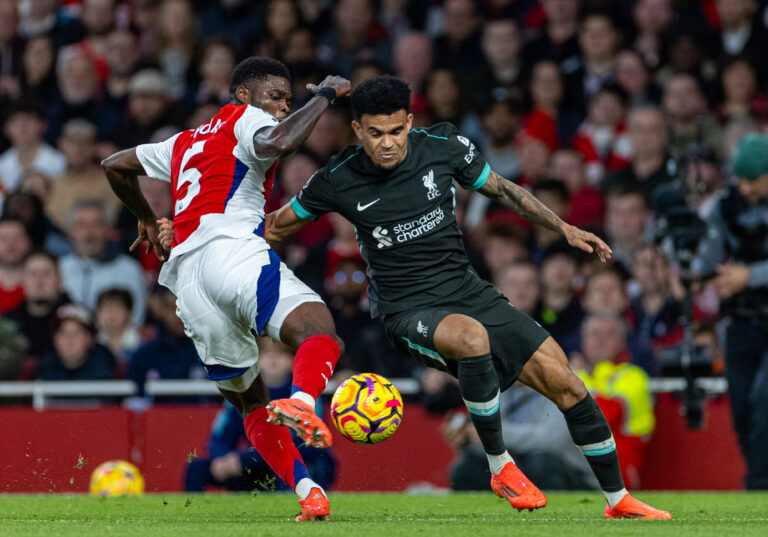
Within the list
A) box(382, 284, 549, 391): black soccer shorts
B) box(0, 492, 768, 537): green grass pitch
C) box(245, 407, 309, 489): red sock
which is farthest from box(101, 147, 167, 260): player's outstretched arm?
box(0, 492, 768, 537): green grass pitch

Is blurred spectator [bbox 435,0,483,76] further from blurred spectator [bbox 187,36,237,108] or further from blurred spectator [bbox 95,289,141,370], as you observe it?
blurred spectator [bbox 95,289,141,370]

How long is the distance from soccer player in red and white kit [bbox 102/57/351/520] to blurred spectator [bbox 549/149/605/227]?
514 centimetres

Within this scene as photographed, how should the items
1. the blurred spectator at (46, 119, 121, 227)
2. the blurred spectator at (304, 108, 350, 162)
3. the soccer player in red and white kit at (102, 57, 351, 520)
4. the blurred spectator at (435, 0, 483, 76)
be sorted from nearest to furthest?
the soccer player in red and white kit at (102, 57, 351, 520), the blurred spectator at (304, 108, 350, 162), the blurred spectator at (46, 119, 121, 227), the blurred spectator at (435, 0, 483, 76)

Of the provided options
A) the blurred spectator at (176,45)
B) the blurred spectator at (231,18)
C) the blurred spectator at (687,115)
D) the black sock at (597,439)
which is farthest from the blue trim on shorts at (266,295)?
the blurred spectator at (231,18)

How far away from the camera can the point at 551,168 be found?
1180cm

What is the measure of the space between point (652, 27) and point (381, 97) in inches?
267

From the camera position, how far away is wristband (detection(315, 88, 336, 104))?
246 inches

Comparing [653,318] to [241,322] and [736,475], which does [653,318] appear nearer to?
[736,475]

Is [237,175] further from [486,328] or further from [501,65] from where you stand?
[501,65]

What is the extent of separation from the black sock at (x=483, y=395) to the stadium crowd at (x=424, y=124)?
3.06 m

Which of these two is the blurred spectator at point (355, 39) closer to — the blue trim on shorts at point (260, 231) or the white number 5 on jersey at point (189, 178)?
the white number 5 on jersey at point (189, 178)

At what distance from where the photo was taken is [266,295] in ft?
20.3

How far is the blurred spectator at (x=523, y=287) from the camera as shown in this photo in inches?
405

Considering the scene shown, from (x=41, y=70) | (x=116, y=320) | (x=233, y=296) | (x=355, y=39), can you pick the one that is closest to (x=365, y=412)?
(x=233, y=296)
